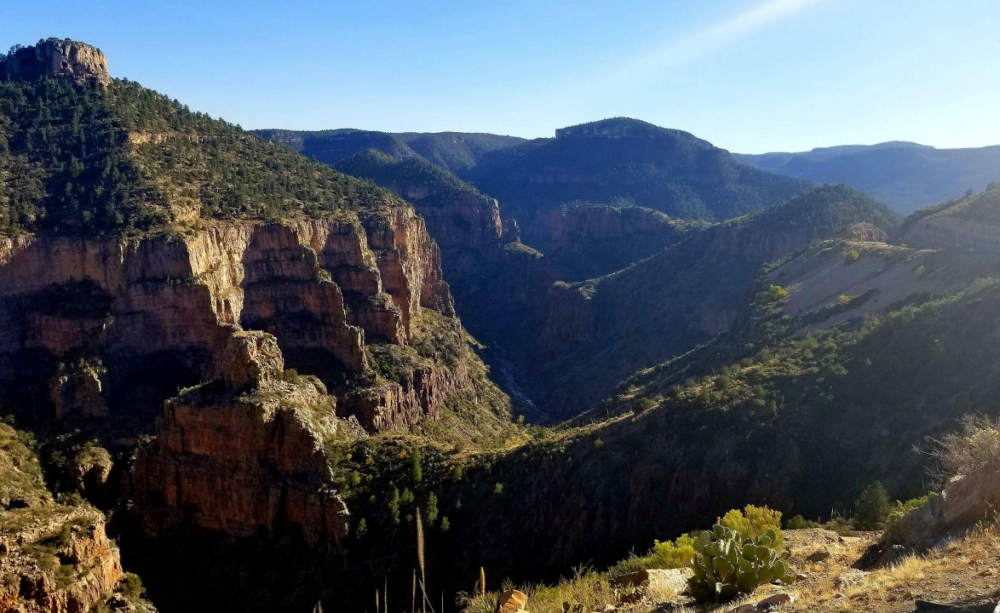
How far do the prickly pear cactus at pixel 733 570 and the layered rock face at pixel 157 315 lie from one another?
3806cm

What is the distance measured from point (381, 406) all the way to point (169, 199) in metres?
32.1

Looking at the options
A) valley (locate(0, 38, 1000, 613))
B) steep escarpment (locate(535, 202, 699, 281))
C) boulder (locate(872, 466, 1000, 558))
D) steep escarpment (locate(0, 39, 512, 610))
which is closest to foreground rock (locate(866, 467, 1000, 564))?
boulder (locate(872, 466, 1000, 558))

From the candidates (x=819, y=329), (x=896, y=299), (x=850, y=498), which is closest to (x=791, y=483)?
(x=850, y=498)

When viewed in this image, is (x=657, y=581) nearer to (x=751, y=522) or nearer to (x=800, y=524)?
(x=751, y=522)

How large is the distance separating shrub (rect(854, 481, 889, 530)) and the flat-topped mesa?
10924 cm

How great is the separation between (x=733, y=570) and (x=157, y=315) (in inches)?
2526

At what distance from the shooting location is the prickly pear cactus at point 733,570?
17.0 metres

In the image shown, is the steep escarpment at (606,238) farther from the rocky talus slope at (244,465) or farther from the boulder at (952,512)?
the boulder at (952,512)

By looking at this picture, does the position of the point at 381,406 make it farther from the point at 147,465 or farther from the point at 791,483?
the point at 791,483

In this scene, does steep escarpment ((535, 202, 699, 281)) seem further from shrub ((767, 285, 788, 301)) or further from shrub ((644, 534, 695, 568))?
shrub ((644, 534, 695, 568))

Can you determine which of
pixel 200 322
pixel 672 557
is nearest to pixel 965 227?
pixel 672 557

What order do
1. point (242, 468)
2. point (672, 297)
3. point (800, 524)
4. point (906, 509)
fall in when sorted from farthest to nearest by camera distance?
point (672, 297) → point (242, 468) → point (800, 524) → point (906, 509)

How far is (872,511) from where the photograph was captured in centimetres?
3012

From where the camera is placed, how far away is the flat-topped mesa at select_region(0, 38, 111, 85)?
101 metres
